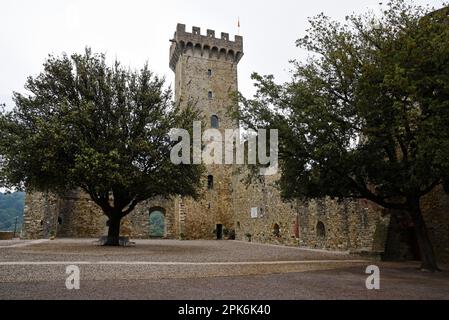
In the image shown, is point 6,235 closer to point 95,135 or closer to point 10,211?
point 95,135

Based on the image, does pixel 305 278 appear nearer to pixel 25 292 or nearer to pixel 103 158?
pixel 25 292

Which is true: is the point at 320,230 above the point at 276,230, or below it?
above

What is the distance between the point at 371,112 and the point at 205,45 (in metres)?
27.5

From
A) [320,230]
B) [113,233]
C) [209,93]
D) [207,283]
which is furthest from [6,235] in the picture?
[207,283]

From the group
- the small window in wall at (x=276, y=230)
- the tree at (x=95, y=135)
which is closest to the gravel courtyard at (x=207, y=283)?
the tree at (x=95, y=135)

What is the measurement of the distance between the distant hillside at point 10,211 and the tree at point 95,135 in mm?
44203

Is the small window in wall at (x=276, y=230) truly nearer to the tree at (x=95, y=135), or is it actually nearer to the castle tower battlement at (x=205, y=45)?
the tree at (x=95, y=135)

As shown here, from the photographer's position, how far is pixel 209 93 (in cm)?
3381

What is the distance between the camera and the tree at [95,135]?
1501 cm

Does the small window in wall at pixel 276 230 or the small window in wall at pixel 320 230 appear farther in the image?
the small window in wall at pixel 276 230

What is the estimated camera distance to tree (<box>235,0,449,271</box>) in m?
9.11

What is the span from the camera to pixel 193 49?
34.4 meters

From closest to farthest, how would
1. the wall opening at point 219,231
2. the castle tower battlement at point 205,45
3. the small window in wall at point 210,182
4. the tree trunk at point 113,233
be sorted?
the tree trunk at point 113,233 → the wall opening at point 219,231 → the small window in wall at point 210,182 → the castle tower battlement at point 205,45
